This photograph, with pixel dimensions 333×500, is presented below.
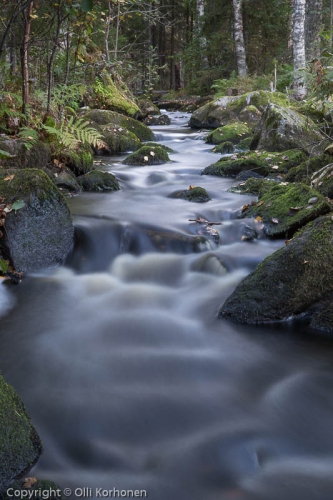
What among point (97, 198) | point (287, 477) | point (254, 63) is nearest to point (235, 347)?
point (287, 477)

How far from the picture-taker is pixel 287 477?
2.31 metres

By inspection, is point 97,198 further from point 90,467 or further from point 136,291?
point 90,467

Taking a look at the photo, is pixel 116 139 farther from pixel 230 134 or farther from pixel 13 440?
pixel 13 440

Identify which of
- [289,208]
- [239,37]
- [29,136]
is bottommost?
[289,208]

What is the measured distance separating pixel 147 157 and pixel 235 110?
600 centimetres

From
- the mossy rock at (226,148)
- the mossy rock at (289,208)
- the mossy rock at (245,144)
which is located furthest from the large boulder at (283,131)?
the mossy rock at (289,208)

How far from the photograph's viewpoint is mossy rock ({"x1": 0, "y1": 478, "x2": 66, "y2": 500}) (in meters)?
1.99

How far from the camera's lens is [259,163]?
8.22 m

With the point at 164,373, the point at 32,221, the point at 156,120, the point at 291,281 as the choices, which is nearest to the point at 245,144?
the point at 156,120

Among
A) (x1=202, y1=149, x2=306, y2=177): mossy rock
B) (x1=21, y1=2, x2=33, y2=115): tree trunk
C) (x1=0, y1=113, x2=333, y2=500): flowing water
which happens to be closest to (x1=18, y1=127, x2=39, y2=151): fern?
(x1=21, y1=2, x2=33, y2=115): tree trunk

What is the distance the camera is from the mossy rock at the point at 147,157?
364 inches

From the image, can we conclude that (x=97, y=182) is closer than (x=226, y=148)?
Yes

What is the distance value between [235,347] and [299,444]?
1072 mm

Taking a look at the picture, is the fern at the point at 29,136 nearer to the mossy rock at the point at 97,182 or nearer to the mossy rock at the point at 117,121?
the mossy rock at the point at 97,182
